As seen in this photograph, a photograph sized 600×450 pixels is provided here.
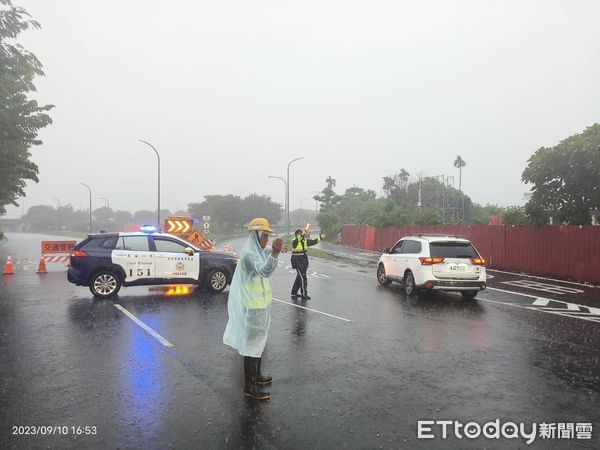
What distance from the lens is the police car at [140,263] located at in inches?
434

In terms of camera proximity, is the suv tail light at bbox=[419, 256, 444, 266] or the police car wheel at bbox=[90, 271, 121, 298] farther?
the suv tail light at bbox=[419, 256, 444, 266]

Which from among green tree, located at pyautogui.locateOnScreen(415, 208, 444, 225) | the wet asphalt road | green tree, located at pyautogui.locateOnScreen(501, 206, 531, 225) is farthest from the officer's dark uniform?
green tree, located at pyautogui.locateOnScreen(415, 208, 444, 225)

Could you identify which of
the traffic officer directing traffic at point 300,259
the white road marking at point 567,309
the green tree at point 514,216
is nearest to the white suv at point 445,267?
the white road marking at point 567,309

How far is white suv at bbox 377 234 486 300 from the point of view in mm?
11086

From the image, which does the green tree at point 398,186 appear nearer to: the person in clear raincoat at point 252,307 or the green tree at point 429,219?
the green tree at point 429,219

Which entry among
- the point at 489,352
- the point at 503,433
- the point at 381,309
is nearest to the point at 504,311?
the point at 381,309

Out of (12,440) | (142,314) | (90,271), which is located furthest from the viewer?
(90,271)

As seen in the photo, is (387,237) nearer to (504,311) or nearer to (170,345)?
(504,311)

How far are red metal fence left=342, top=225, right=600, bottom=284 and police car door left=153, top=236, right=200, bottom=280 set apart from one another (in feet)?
44.6

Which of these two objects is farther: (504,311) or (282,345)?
(504,311)

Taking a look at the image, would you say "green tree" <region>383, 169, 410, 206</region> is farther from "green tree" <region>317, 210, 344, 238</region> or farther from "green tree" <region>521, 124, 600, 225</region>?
"green tree" <region>521, 124, 600, 225</region>

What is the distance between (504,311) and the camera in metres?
10.0

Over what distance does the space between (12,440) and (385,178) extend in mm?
68338
